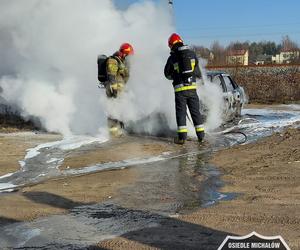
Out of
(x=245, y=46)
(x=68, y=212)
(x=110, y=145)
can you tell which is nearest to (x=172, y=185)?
(x=68, y=212)

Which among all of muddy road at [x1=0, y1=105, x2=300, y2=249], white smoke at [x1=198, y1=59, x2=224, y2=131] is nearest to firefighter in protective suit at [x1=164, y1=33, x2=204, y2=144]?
muddy road at [x1=0, y1=105, x2=300, y2=249]

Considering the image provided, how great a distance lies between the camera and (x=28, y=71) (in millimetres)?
12852

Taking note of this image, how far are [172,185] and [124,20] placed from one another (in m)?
6.79

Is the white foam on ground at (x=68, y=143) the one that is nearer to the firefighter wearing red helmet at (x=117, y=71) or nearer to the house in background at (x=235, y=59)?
the firefighter wearing red helmet at (x=117, y=71)

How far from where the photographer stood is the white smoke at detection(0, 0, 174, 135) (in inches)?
478

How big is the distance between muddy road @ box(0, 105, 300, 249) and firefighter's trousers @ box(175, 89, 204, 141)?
34 cm

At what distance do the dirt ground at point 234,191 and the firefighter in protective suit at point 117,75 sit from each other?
2.39 m

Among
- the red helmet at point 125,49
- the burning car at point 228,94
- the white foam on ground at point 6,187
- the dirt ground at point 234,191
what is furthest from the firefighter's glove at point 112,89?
the white foam on ground at point 6,187

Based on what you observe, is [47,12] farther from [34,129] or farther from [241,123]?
[241,123]

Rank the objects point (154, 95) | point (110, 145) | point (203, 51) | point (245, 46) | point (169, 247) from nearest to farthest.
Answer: point (169, 247) < point (110, 145) < point (154, 95) < point (203, 51) < point (245, 46)

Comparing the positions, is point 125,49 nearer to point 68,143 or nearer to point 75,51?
point 75,51

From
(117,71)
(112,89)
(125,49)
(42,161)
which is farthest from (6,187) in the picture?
(125,49)

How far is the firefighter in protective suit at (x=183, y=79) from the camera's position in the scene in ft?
33.8

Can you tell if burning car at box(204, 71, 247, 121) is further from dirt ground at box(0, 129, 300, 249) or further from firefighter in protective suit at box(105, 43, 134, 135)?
dirt ground at box(0, 129, 300, 249)
